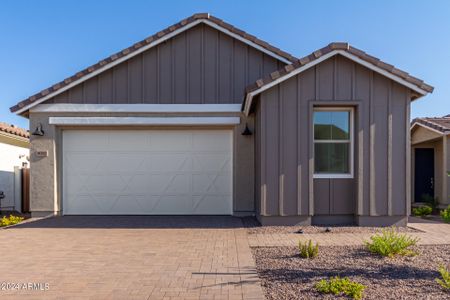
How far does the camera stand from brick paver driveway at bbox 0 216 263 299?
389 centimetres

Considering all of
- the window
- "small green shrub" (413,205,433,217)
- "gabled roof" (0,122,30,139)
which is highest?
"gabled roof" (0,122,30,139)

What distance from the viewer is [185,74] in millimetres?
9250

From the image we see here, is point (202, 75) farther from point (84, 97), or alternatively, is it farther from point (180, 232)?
point (180, 232)

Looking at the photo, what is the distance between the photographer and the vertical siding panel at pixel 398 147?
7289 millimetres

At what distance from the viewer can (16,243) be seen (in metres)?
6.20

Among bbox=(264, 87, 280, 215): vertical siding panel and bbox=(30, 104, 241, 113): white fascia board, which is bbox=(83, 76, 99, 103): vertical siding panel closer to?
bbox=(30, 104, 241, 113): white fascia board

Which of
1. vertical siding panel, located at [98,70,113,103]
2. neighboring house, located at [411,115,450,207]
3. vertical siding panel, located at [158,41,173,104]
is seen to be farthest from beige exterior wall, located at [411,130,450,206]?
vertical siding panel, located at [98,70,113,103]

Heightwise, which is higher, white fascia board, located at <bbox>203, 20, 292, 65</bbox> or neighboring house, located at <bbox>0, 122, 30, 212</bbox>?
white fascia board, located at <bbox>203, 20, 292, 65</bbox>

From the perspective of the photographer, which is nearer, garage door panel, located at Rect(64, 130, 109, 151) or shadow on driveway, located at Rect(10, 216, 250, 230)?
shadow on driveway, located at Rect(10, 216, 250, 230)

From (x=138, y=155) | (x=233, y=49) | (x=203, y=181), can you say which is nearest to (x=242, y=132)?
(x=203, y=181)

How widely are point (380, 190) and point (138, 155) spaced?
658cm

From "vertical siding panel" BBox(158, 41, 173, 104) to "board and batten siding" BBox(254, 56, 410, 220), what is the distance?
3.20 metres

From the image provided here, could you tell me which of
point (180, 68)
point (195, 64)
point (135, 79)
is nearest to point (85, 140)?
point (135, 79)

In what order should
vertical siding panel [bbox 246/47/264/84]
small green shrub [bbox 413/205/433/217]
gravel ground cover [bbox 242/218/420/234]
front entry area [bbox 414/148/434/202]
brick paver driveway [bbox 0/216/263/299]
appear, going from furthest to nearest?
front entry area [bbox 414/148/434/202], small green shrub [bbox 413/205/433/217], vertical siding panel [bbox 246/47/264/84], gravel ground cover [bbox 242/218/420/234], brick paver driveway [bbox 0/216/263/299]
